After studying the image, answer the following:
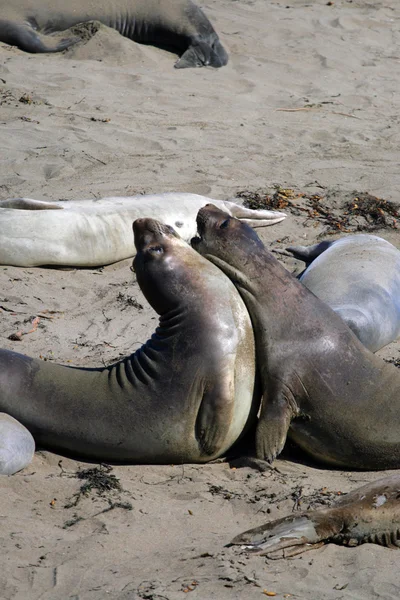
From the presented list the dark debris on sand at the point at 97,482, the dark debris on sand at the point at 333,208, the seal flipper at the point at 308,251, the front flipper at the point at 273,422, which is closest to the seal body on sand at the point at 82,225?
the dark debris on sand at the point at 333,208

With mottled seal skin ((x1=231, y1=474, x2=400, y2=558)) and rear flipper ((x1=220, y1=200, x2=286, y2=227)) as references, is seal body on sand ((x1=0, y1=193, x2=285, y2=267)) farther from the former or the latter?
mottled seal skin ((x1=231, y1=474, x2=400, y2=558))

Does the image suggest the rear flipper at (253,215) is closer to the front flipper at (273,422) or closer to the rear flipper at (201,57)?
the front flipper at (273,422)

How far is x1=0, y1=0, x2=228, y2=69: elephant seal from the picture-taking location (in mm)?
10203

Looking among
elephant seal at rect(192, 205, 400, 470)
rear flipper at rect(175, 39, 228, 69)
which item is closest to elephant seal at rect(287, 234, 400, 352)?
elephant seal at rect(192, 205, 400, 470)

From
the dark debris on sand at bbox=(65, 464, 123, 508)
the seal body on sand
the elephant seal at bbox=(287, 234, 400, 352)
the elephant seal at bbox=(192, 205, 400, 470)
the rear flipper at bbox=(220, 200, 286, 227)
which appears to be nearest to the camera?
the dark debris on sand at bbox=(65, 464, 123, 508)

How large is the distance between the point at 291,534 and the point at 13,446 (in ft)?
4.26

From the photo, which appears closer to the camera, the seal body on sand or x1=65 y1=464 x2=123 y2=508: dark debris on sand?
x1=65 y1=464 x2=123 y2=508: dark debris on sand

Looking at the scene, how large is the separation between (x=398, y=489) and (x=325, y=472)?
0.67 m

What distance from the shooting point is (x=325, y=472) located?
4168mm

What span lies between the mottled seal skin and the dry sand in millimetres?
62

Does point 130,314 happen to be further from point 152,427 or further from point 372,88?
point 372,88

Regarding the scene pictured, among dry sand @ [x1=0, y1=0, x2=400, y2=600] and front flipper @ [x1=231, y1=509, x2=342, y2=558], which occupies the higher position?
front flipper @ [x1=231, y1=509, x2=342, y2=558]

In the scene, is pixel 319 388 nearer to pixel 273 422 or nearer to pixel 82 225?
pixel 273 422

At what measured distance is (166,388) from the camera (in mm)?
4098
